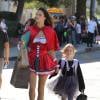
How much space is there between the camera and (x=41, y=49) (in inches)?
333

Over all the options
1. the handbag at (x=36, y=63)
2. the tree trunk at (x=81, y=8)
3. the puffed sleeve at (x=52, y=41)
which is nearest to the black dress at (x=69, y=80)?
the puffed sleeve at (x=52, y=41)

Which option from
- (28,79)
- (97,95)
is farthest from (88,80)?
(28,79)

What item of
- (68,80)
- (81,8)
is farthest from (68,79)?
(81,8)

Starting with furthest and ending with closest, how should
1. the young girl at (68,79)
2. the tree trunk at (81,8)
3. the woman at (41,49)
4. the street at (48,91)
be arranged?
the tree trunk at (81,8) → the street at (48,91) → the young girl at (68,79) → the woman at (41,49)

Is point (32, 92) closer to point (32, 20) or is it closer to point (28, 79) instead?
point (28, 79)

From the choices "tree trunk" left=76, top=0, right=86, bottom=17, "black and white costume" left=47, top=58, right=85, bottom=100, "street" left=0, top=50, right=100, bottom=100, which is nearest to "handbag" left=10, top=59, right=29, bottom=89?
"black and white costume" left=47, top=58, right=85, bottom=100

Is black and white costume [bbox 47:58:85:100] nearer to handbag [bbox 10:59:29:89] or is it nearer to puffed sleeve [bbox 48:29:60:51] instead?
puffed sleeve [bbox 48:29:60:51]

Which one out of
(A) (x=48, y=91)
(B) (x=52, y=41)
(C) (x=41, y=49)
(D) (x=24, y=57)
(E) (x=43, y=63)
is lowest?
(A) (x=48, y=91)

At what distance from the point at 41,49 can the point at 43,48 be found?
37 mm

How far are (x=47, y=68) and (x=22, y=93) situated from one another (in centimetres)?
369

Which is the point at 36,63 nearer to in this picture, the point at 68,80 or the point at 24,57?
the point at 24,57

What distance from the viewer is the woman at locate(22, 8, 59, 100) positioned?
8461 millimetres

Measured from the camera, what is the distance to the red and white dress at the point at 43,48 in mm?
8461

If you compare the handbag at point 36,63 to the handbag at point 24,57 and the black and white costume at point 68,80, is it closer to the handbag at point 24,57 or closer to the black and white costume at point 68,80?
the handbag at point 24,57
